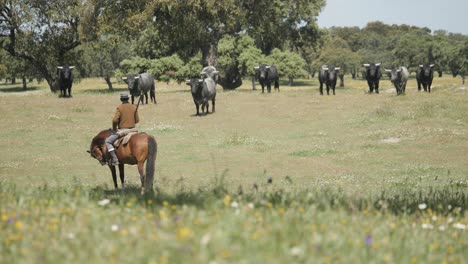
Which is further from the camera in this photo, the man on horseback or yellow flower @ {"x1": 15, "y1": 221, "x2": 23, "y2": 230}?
the man on horseback

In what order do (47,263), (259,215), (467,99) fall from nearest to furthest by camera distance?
(47,263) < (259,215) < (467,99)

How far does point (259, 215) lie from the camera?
6.41m

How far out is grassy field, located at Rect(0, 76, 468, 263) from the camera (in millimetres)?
5188

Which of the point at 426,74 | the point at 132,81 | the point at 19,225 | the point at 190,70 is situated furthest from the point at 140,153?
the point at 190,70

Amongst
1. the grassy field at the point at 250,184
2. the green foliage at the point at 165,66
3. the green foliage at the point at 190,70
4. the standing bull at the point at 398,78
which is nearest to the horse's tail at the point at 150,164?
the grassy field at the point at 250,184

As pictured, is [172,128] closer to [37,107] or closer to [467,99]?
[37,107]

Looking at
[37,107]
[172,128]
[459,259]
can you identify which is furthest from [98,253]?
[37,107]

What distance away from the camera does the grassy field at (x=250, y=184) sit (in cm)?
519

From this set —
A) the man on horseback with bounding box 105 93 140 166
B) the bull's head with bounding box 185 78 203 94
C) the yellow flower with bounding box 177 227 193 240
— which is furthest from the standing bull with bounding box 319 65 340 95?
the yellow flower with bounding box 177 227 193 240

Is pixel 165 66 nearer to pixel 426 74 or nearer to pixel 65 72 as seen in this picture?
pixel 65 72

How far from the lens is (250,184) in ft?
54.9

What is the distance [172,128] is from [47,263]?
1091 inches

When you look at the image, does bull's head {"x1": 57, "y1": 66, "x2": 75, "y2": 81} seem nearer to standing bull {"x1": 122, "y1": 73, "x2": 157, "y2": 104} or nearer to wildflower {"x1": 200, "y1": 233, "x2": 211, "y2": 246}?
standing bull {"x1": 122, "y1": 73, "x2": 157, "y2": 104}

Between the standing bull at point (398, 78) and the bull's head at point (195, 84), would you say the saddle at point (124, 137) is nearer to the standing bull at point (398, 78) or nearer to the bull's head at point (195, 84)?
the bull's head at point (195, 84)
